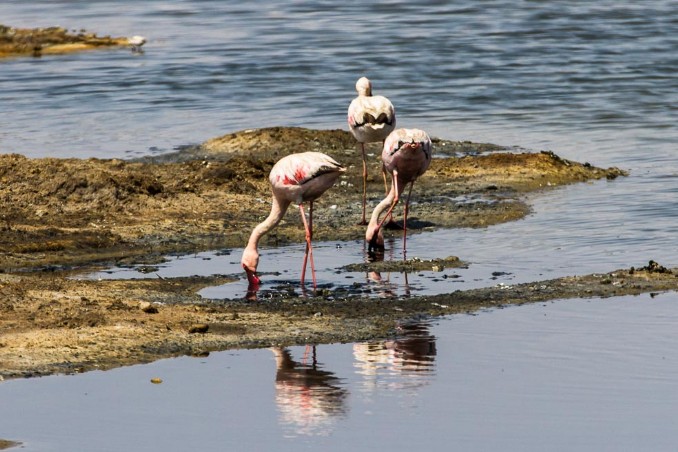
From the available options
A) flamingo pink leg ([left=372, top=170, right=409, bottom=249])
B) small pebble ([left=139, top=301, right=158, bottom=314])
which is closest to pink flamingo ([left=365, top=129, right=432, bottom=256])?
flamingo pink leg ([left=372, top=170, right=409, bottom=249])

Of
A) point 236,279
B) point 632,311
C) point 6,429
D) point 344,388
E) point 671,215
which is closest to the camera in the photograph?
point 6,429

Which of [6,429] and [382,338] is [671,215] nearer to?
[382,338]

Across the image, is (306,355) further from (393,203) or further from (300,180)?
(393,203)

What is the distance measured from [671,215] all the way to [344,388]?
7.39m

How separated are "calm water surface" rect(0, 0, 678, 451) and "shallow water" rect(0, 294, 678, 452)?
0.07ft

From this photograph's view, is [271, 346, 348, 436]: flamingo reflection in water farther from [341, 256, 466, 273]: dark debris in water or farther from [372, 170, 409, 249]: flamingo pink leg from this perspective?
[372, 170, 409, 249]: flamingo pink leg

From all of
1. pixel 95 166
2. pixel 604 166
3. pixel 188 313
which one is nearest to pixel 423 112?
pixel 604 166

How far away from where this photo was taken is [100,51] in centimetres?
3375

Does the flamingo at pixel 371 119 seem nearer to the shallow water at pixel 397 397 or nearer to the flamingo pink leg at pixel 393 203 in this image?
the flamingo pink leg at pixel 393 203

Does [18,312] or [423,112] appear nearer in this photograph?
[18,312]

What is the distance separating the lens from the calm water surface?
8375 mm

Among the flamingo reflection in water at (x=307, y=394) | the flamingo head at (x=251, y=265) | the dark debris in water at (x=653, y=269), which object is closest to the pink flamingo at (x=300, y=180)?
the flamingo head at (x=251, y=265)

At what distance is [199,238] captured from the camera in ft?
47.9

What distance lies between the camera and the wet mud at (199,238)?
33.6ft
